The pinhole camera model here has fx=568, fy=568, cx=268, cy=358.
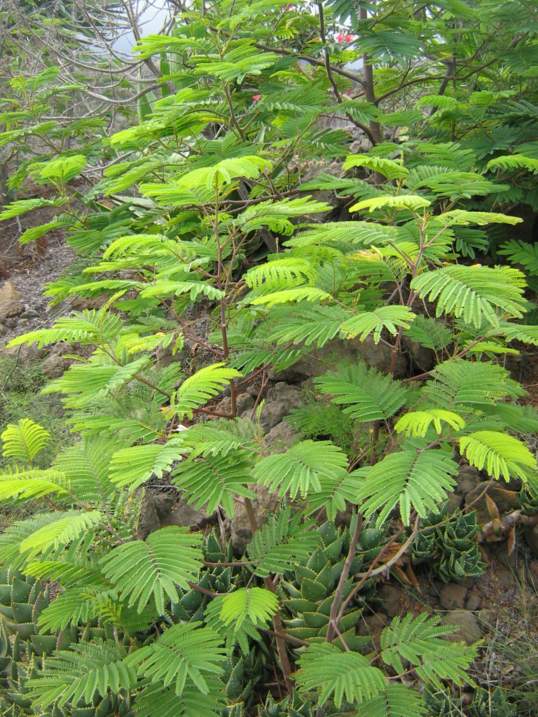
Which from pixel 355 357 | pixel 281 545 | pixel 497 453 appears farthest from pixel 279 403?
pixel 497 453

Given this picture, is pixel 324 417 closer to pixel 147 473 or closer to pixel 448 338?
pixel 448 338

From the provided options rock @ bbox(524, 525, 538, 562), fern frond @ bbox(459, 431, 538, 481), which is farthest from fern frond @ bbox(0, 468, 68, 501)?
rock @ bbox(524, 525, 538, 562)

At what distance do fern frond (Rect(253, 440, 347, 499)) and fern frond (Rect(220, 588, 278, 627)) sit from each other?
0.41m

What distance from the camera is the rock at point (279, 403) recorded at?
→ 3020 millimetres

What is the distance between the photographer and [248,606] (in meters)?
1.56

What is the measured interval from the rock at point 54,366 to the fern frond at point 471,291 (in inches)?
156

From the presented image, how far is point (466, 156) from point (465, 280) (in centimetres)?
142

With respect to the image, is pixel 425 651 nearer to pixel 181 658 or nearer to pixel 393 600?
pixel 181 658

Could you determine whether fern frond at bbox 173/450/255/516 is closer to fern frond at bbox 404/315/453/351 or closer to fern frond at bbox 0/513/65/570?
fern frond at bbox 0/513/65/570

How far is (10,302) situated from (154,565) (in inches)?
212

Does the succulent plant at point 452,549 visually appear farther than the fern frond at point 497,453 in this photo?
Yes

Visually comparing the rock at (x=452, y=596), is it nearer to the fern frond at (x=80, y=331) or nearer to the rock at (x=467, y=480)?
the rock at (x=467, y=480)

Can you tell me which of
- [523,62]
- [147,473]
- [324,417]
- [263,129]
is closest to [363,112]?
[263,129]

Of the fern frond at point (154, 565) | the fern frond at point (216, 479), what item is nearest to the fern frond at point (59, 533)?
the fern frond at point (154, 565)
